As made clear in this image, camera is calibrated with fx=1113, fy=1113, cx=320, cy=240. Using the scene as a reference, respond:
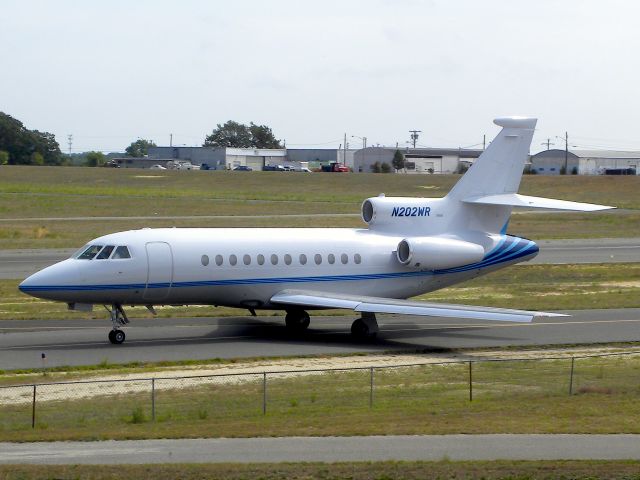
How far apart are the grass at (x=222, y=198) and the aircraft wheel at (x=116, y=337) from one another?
3129cm

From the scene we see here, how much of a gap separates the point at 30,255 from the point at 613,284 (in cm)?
2952

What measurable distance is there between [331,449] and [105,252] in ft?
50.9

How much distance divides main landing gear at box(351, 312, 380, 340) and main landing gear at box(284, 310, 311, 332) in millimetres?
1987

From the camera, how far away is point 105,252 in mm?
32438

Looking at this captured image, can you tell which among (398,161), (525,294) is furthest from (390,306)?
(398,161)

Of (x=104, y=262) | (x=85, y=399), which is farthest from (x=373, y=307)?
(x=85, y=399)

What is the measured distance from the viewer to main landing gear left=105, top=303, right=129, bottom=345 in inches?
1277

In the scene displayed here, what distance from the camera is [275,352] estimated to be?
3125 cm

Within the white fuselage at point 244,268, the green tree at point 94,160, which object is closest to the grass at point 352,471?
the white fuselage at point 244,268

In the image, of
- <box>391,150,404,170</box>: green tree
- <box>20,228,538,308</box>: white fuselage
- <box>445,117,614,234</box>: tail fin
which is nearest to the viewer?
<box>20,228,538,308</box>: white fuselage

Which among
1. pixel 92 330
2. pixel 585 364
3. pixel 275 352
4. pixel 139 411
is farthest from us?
pixel 92 330

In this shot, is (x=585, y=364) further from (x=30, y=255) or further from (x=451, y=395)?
(x=30, y=255)

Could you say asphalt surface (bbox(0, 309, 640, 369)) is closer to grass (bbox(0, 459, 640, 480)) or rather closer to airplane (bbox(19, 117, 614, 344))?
airplane (bbox(19, 117, 614, 344))

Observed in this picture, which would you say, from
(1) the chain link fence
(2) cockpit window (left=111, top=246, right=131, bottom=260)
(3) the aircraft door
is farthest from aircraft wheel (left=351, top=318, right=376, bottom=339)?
(2) cockpit window (left=111, top=246, right=131, bottom=260)
